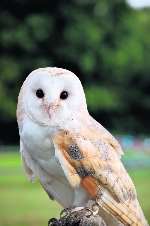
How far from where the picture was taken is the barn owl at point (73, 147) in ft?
8.96

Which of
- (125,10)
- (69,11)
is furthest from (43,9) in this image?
(125,10)

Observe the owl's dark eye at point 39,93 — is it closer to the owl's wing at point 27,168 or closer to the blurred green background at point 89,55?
the owl's wing at point 27,168

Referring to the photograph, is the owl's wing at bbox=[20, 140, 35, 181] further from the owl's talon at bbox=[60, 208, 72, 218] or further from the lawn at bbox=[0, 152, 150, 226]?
the lawn at bbox=[0, 152, 150, 226]

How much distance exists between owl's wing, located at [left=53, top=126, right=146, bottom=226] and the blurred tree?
22.4 meters

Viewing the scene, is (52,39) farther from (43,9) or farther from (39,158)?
(39,158)

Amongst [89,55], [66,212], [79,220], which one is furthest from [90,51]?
[79,220]

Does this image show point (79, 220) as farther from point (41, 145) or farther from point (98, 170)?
point (41, 145)

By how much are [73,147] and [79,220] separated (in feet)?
1.25

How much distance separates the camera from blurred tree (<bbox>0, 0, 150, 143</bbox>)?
26.4m

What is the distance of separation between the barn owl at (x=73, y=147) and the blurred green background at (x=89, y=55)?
20921 millimetres

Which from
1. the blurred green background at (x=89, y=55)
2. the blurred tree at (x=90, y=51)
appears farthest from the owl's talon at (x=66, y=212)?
the blurred tree at (x=90, y=51)

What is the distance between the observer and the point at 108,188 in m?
2.74

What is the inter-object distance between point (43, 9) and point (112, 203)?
25939mm

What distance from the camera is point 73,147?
9.29 ft
